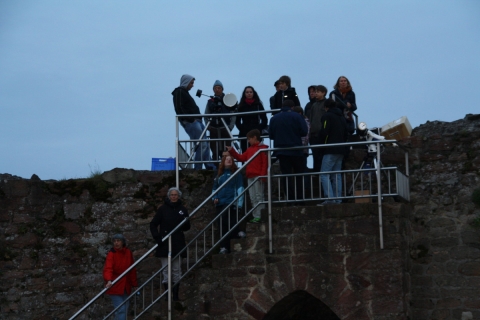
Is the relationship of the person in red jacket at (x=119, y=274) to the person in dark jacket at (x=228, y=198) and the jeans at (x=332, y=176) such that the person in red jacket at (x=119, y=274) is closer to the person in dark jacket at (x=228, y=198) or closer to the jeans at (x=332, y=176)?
the person in dark jacket at (x=228, y=198)

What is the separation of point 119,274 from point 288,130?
9.54ft

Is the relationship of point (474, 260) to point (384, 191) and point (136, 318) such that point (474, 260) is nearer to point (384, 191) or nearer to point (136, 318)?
point (384, 191)

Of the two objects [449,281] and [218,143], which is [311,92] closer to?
[218,143]

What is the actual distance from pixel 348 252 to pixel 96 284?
4.04 m

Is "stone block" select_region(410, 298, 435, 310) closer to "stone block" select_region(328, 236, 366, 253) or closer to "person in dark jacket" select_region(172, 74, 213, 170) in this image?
"stone block" select_region(328, 236, 366, 253)

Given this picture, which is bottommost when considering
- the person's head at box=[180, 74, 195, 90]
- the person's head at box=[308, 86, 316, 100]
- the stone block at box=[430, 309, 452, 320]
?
the stone block at box=[430, 309, 452, 320]

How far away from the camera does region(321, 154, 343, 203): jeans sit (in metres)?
11.9

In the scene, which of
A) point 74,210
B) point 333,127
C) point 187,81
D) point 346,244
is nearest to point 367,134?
point 333,127

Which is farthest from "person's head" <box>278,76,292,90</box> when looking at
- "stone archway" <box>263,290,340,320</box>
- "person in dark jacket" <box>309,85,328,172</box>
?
"stone archway" <box>263,290,340,320</box>

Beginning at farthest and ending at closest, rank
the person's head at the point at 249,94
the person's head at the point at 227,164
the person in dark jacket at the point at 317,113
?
the person's head at the point at 249,94
the person in dark jacket at the point at 317,113
the person's head at the point at 227,164

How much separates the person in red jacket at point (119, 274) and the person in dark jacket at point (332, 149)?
2698mm

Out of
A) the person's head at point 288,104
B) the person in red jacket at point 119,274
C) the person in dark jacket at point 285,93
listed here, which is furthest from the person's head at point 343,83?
the person in red jacket at point 119,274

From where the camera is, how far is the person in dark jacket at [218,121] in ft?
45.6

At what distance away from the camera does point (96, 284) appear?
13.6 metres
